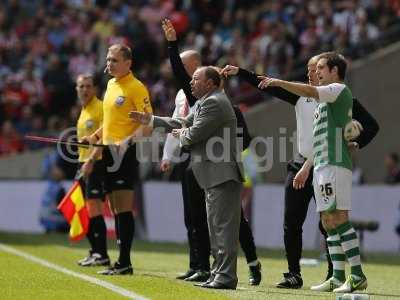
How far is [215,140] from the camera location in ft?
36.6

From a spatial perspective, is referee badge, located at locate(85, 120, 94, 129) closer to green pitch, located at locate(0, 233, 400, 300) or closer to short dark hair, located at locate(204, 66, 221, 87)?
green pitch, located at locate(0, 233, 400, 300)

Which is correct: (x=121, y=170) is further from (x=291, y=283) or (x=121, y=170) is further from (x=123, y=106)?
(x=291, y=283)

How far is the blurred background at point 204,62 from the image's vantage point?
21.4 metres

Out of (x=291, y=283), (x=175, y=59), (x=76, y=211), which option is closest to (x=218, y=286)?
(x=291, y=283)

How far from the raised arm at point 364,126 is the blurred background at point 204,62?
8.22 metres

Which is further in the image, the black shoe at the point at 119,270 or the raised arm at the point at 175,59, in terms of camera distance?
the black shoe at the point at 119,270

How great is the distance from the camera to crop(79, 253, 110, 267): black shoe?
1424 cm

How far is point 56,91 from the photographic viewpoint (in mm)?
26547

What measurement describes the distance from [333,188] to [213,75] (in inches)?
61.5

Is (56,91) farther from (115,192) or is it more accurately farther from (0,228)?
(115,192)

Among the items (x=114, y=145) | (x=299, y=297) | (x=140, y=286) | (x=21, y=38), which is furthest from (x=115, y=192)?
(x=21, y=38)

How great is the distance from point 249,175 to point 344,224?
32.1 ft

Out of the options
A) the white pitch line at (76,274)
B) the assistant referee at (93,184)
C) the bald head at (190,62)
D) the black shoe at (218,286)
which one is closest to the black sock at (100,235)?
the assistant referee at (93,184)

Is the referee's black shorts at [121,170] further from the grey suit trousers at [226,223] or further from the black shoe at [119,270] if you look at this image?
the grey suit trousers at [226,223]
